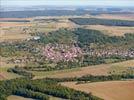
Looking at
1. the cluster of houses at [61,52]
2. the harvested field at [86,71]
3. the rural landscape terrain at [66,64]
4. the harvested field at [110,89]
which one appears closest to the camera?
the harvested field at [110,89]

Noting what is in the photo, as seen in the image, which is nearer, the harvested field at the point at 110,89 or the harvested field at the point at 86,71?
the harvested field at the point at 110,89

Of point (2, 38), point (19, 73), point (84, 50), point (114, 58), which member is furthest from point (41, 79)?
point (2, 38)

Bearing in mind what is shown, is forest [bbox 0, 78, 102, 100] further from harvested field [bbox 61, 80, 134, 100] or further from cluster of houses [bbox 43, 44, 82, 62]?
cluster of houses [bbox 43, 44, 82, 62]

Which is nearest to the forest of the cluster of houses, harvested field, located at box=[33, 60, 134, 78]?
harvested field, located at box=[33, 60, 134, 78]

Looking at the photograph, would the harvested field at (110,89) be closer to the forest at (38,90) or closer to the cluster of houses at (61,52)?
the forest at (38,90)

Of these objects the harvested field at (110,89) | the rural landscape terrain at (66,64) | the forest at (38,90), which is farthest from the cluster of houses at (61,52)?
the harvested field at (110,89)

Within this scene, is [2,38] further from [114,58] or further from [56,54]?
[114,58]

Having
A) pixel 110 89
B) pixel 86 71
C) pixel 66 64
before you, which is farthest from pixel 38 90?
pixel 66 64

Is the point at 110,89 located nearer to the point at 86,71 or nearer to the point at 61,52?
the point at 86,71

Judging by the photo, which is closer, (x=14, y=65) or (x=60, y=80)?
(x=60, y=80)
